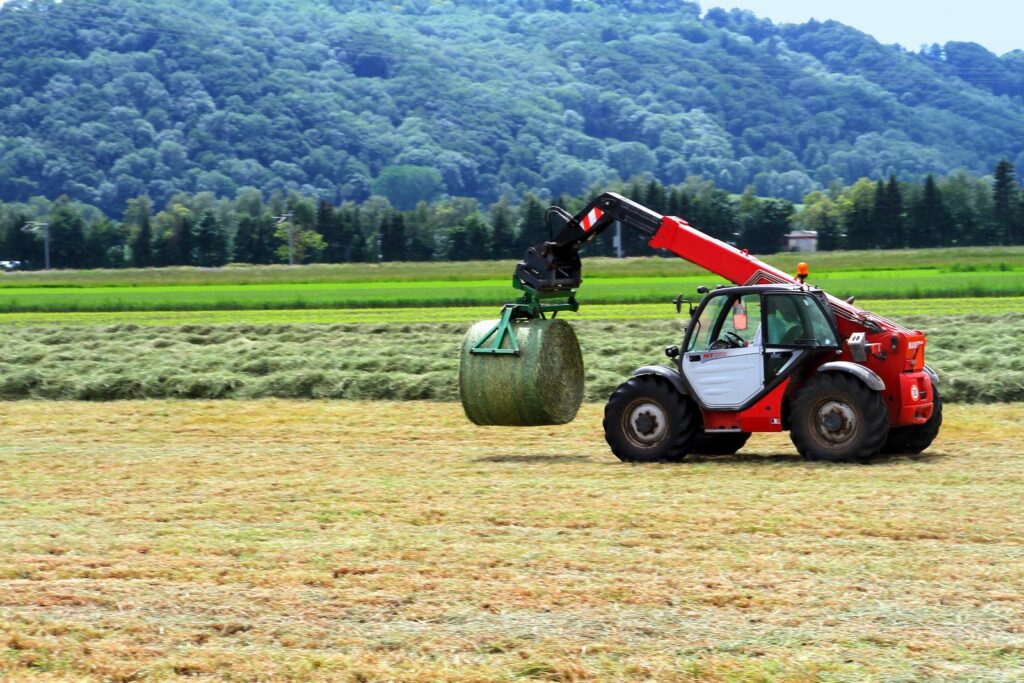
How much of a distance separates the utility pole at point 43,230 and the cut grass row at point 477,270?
30318 millimetres

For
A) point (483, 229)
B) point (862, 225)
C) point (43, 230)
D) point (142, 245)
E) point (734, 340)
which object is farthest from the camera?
point (43, 230)

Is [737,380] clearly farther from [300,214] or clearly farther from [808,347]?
[300,214]

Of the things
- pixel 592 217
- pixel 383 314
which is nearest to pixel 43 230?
pixel 383 314

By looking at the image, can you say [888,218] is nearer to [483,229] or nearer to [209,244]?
[483,229]

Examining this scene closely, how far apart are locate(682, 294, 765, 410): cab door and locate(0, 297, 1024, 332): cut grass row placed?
77.0 feet

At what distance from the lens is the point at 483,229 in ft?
387

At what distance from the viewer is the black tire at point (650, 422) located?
15867 mm

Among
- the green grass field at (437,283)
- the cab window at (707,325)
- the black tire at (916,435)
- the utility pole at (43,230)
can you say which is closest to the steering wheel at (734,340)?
the cab window at (707,325)

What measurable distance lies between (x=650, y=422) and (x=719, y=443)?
108 cm

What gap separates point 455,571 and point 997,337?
19.7 meters

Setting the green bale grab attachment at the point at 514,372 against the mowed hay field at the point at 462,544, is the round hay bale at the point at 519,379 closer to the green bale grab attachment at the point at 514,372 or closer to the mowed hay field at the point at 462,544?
the green bale grab attachment at the point at 514,372

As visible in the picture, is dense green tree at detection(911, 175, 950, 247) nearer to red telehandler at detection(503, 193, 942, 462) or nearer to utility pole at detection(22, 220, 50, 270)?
utility pole at detection(22, 220, 50, 270)

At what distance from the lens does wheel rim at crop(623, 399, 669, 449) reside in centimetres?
1595

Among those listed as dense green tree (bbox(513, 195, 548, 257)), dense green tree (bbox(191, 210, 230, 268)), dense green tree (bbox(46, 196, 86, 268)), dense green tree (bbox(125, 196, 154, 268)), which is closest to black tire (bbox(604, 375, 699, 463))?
dense green tree (bbox(513, 195, 548, 257))
